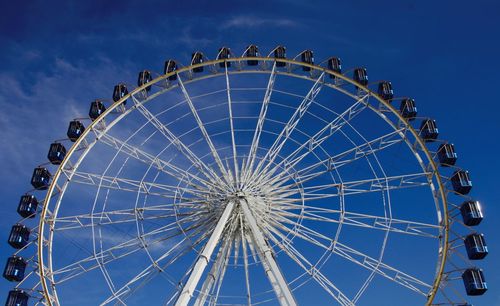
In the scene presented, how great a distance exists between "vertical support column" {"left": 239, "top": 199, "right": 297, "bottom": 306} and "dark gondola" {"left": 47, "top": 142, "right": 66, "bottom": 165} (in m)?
11.1

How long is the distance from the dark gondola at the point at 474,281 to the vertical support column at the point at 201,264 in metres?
11.2

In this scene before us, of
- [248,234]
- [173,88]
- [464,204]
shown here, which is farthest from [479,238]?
[173,88]

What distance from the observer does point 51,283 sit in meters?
26.1

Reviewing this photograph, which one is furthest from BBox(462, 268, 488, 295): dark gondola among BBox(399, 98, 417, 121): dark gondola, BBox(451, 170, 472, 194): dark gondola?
BBox(399, 98, 417, 121): dark gondola

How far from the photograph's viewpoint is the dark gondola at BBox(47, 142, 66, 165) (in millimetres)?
29562

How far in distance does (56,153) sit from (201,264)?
1223 centimetres

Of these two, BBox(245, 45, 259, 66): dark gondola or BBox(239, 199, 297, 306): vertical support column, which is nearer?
BBox(239, 199, 297, 306): vertical support column

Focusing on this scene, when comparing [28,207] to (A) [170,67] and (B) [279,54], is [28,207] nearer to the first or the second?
(A) [170,67]

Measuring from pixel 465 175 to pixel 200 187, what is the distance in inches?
510

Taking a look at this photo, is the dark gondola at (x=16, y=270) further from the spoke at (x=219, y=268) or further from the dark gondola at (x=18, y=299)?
the spoke at (x=219, y=268)

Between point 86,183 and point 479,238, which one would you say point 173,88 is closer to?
point 86,183

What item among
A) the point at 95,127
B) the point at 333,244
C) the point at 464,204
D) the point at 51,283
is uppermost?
the point at 95,127

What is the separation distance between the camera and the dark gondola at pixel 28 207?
94.3ft

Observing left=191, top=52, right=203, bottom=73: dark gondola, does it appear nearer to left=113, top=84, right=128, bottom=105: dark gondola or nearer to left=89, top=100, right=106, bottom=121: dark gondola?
left=113, top=84, right=128, bottom=105: dark gondola
